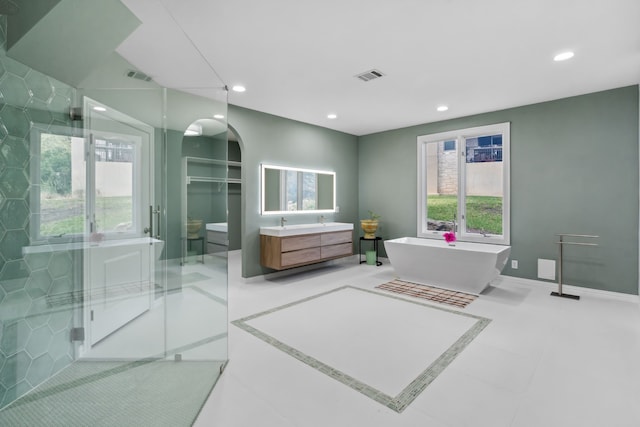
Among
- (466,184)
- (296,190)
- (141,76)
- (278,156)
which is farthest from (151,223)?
(466,184)

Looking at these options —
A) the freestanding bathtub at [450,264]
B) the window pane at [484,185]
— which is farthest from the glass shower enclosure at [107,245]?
the window pane at [484,185]

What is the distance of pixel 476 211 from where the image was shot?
520cm

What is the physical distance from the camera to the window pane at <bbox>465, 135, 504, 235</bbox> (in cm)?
498

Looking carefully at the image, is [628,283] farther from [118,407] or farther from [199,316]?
[118,407]

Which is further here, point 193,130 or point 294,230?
point 294,230

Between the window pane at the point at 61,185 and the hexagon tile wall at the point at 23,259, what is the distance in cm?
11

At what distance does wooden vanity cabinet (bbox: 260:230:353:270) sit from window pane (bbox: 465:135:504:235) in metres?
2.23

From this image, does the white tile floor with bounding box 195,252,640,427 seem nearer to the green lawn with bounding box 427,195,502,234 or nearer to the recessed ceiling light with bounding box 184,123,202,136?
the recessed ceiling light with bounding box 184,123,202,136

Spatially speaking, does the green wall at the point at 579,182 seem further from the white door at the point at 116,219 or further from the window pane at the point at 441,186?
the white door at the point at 116,219

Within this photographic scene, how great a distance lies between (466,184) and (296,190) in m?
2.89

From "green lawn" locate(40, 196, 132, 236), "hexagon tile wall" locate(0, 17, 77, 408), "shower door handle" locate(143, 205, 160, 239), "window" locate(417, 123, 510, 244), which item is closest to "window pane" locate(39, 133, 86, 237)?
"green lawn" locate(40, 196, 132, 236)

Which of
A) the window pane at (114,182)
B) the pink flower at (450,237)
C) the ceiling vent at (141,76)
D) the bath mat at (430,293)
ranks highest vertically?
Result: the ceiling vent at (141,76)

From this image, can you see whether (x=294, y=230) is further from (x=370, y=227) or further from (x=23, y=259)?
(x=23, y=259)

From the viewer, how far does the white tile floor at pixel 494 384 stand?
178 centimetres
